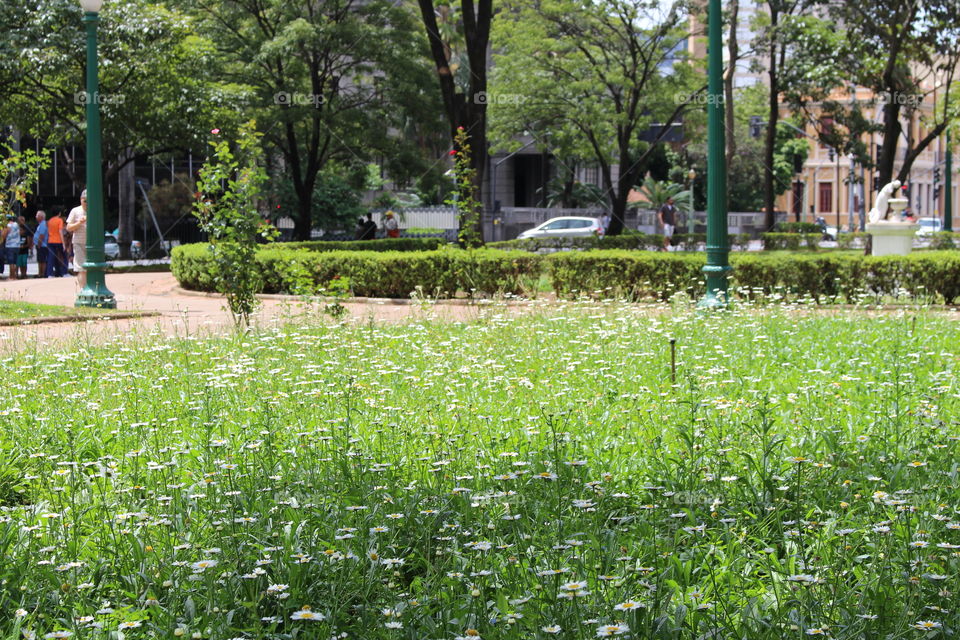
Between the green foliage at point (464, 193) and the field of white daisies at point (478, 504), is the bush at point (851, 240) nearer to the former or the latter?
the green foliage at point (464, 193)

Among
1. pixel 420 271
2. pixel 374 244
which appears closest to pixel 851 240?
pixel 374 244

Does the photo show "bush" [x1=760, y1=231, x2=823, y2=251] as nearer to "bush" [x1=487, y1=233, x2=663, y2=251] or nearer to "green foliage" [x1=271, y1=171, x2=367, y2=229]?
"bush" [x1=487, y1=233, x2=663, y2=251]

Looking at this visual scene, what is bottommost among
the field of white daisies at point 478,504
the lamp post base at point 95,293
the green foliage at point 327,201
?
the field of white daisies at point 478,504

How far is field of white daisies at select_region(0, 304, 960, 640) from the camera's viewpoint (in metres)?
3.32

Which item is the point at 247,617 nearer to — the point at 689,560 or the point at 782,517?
the point at 689,560

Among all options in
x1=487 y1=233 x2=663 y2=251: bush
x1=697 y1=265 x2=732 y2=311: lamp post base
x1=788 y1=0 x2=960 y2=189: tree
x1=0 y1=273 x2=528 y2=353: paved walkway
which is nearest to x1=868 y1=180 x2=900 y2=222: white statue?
x1=788 y1=0 x2=960 y2=189: tree

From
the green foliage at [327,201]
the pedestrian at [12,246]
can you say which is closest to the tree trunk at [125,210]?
the green foliage at [327,201]

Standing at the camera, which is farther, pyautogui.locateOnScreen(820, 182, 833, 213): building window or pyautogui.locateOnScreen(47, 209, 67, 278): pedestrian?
pyautogui.locateOnScreen(820, 182, 833, 213): building window

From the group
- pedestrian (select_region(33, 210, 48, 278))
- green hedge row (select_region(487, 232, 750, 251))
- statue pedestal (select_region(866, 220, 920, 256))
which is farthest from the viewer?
green hedge row (select_region(487, 232, 750, 251))

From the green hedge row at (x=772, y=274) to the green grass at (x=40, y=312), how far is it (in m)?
6.07

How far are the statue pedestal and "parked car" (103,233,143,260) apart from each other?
21.2 metres

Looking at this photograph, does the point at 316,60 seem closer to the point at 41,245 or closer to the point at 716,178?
the point at 41,245

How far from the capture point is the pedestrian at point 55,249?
24.0 m

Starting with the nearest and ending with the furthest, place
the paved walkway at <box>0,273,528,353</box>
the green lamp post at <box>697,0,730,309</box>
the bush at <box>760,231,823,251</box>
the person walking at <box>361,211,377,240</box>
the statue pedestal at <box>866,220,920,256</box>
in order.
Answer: the paved walkway at <box>0,273,528,353</box> < the green lamp post at <box>697,0,730,309</box> < the statue pedestal at <box>866,220,920,256</box> < the bush at <box>760,231,823,251</box> < the person walking at <box>361,211,377,240</box>
